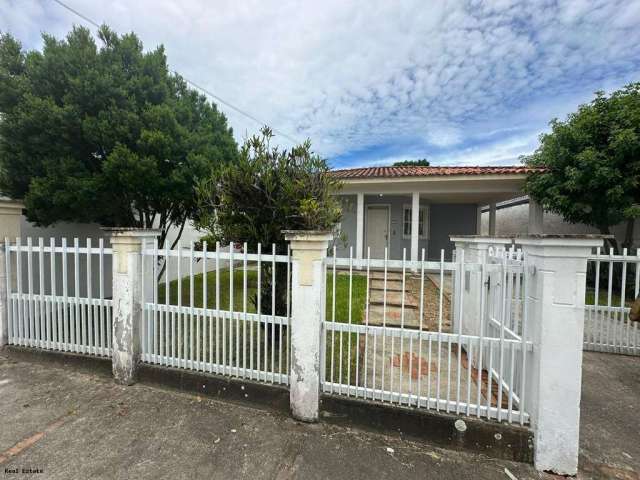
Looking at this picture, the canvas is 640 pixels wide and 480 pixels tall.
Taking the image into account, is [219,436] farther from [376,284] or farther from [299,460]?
[376,284]

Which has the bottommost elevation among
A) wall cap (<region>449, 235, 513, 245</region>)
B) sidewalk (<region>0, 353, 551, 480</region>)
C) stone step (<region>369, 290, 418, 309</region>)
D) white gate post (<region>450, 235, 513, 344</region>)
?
sidewalk (<region>0, 353, 551, 480</region>)

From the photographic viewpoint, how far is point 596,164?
6.37 meters

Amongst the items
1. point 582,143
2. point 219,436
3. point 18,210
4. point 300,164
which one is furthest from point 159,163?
point 582,143

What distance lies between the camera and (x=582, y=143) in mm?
6762

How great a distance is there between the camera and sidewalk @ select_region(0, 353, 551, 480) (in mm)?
2041

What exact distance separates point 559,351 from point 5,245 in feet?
19.0

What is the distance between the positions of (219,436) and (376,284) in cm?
492

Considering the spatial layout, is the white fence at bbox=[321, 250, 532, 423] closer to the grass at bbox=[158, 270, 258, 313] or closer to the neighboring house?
the grass at bbox=[158, 270, 258, 313]

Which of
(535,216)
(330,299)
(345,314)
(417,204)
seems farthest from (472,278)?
(535,216)

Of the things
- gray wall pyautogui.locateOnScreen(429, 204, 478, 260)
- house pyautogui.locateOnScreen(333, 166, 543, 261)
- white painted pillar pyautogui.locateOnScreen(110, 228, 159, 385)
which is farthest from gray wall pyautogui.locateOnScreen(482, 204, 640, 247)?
white painted pillar pyautogui.locateOnScreen(110, 228, 159, 385)

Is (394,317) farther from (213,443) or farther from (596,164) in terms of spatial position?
(596,164)

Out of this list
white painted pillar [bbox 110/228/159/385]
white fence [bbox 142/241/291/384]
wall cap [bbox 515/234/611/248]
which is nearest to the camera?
wall cap [bbox 515/234/611/248]

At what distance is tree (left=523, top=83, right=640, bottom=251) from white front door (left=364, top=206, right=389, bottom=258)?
414cm

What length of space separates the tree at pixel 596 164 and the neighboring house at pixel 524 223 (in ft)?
8.45
